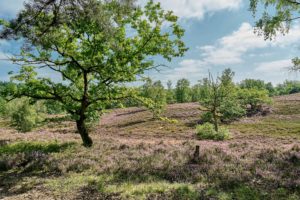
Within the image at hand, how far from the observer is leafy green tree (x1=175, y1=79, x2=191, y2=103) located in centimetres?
11199

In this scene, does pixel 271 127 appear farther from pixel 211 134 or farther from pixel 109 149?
pixel 109 149

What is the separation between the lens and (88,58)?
12656mm

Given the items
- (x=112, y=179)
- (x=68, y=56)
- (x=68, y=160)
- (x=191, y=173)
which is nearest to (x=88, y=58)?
(x=68, y=56)

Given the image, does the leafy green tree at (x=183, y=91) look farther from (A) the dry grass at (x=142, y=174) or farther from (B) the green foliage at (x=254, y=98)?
(A) the dry grass at (x=142, y=174)

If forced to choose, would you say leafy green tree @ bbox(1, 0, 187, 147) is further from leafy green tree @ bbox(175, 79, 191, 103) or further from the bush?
leafy green tree @ bbox(175, 79, 191, 103)

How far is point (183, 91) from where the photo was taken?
112m

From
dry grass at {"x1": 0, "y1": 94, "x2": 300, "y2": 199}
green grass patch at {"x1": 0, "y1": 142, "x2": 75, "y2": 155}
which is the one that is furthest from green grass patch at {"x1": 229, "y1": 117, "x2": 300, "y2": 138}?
green grass patch at {"x1": 0, "y1": 142, "x2": 75, "y2": 155}

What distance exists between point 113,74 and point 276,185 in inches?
340

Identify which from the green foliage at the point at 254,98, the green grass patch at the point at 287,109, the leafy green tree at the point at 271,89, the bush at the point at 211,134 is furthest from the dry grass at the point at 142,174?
the leafy green tree at the point at 271,89

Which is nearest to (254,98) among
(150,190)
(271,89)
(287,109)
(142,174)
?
(287,109)

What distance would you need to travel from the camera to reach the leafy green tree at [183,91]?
112 m

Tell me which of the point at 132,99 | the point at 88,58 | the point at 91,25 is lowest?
the point at 132,99

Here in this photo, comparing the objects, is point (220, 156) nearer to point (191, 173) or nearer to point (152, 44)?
point (191, 173)

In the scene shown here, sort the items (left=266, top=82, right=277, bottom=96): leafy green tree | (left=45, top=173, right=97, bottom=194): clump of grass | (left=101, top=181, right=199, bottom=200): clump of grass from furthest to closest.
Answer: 1. (left=266, top=82, right=277, bottom=96): leafy green tree
2. (left=45, top=173, right=97, bottom=194): clump of grass
3. (left=101, top=181, right=199, bottom=200): clump of grass
